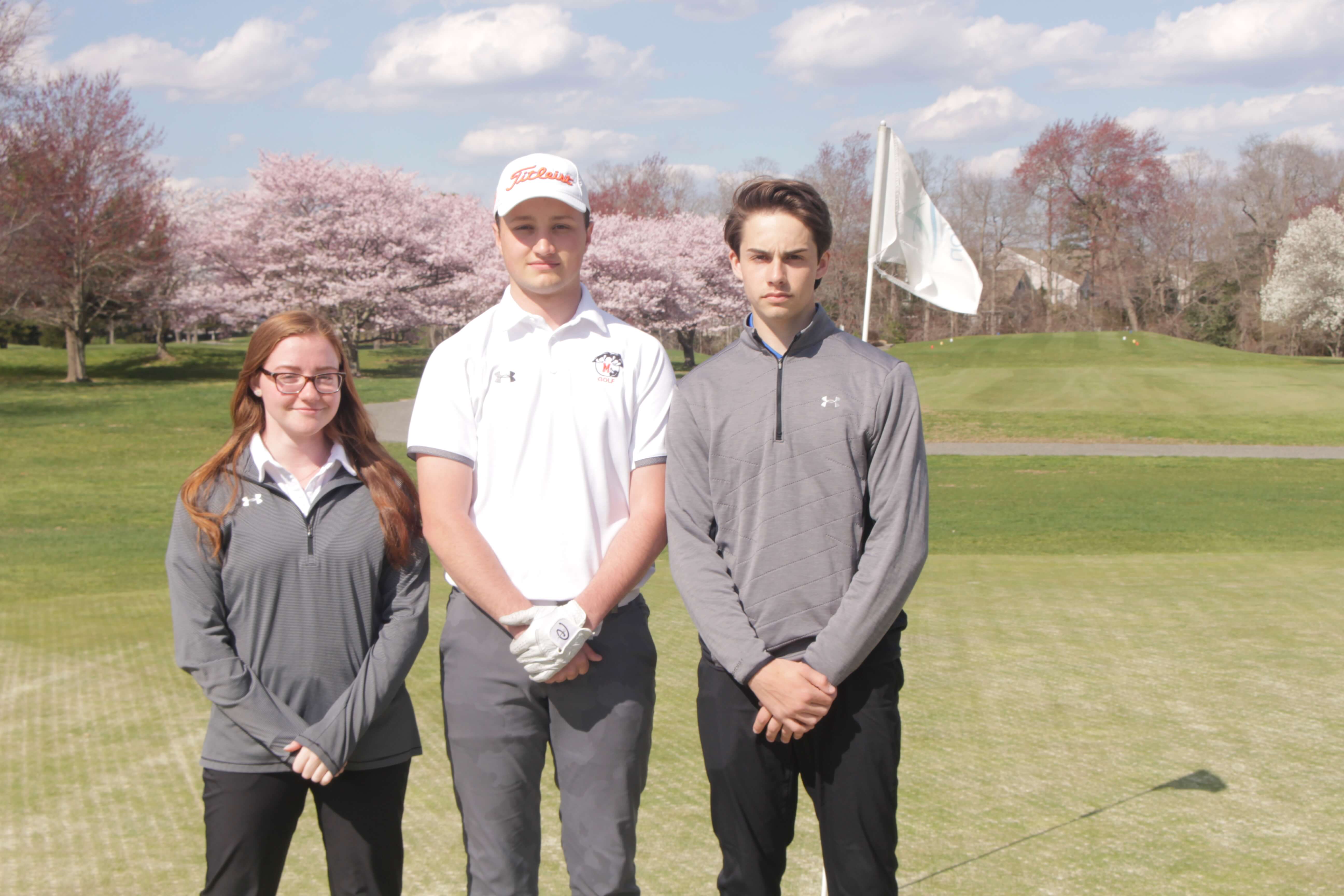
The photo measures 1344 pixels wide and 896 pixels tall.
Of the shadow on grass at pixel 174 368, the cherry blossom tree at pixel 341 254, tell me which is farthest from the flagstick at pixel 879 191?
the cherry blossom tree at pixel 341 254

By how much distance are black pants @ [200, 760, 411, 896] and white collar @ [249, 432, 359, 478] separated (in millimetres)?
671

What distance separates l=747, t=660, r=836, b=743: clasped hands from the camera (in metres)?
2.32

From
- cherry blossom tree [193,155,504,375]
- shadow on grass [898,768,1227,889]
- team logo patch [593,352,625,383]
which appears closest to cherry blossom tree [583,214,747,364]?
cherry blossom tree [193,155,504,375]

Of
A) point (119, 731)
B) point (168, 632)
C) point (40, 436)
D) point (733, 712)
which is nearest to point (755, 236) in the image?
point (733, 712)

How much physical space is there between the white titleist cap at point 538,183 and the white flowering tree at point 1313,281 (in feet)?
164

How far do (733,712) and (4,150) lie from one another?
105ft

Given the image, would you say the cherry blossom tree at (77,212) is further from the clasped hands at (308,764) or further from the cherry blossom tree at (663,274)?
the clasped hands at (308,764)

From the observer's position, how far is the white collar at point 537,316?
8.23 ft

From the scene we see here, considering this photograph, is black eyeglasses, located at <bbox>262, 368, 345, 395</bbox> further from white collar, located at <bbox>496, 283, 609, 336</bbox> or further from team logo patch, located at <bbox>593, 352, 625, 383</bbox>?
team logo patch, located at <bbox>593, 352, 625, 383</bbox>

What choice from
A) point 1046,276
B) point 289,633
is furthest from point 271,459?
point 1046,276

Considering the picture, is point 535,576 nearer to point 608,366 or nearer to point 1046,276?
point 608,366

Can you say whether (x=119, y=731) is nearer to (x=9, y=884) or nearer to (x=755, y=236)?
(x=9, y=884)

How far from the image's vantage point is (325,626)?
2445mm

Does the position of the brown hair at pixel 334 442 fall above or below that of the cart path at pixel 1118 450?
above
